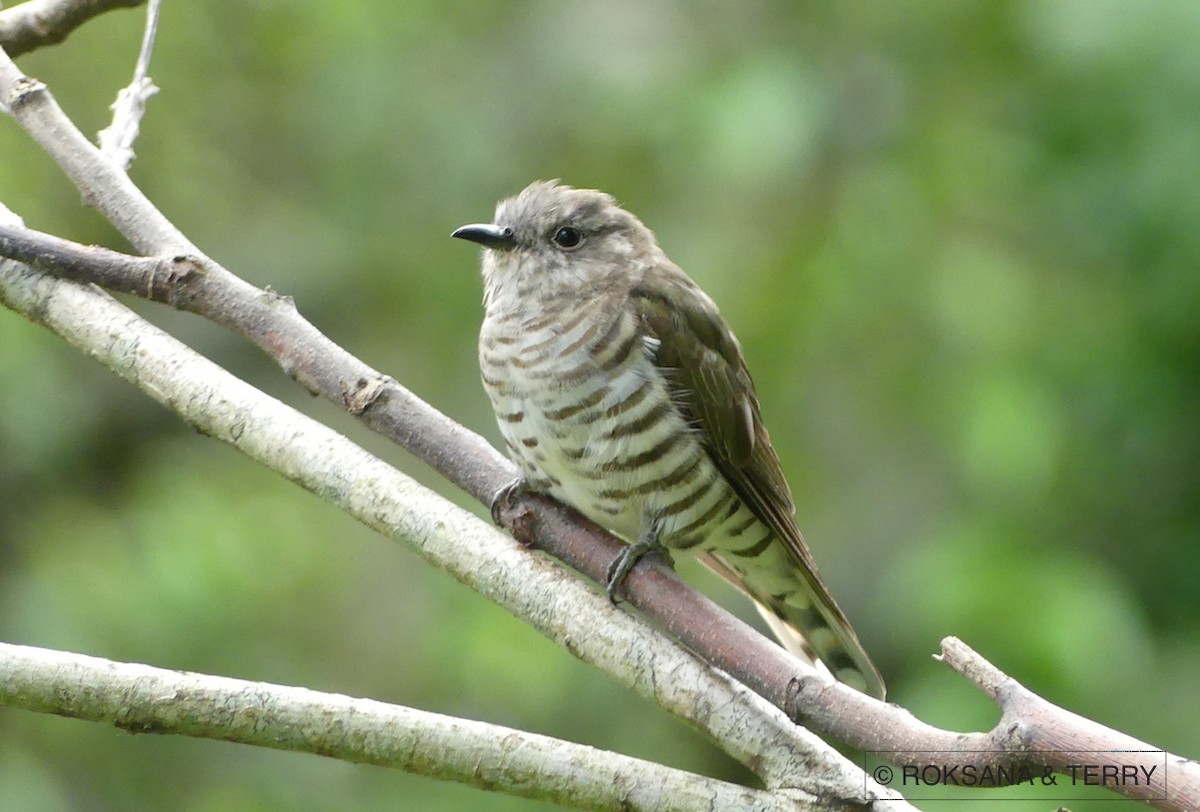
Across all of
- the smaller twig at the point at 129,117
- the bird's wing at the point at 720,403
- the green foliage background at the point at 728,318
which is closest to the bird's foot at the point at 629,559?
the bird's wing at the point at 720,403

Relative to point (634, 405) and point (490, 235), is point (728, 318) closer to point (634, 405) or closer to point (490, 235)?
point (490, 235)

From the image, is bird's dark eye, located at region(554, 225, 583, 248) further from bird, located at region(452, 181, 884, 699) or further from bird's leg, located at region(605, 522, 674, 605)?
bird's leg, located at region(605, 522, 674, 605)

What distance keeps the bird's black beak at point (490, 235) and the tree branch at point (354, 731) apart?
137cm

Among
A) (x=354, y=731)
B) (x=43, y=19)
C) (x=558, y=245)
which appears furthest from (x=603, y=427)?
(x=43, y=19)

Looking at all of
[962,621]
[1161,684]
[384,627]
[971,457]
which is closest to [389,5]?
[384,627]

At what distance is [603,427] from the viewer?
106 inches

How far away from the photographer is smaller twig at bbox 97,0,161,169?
2627mm

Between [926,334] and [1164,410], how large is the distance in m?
0.75

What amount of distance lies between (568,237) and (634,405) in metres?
0.53

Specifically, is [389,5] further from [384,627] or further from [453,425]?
[453,425]

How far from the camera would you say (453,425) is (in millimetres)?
2393

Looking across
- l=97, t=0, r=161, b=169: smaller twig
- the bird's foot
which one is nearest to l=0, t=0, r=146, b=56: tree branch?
l=97, t=0, r=161, b=169: smaller twig

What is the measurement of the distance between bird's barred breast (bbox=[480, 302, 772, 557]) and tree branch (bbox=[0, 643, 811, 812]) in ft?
2.82

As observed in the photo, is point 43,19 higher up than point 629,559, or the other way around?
point 43,19
